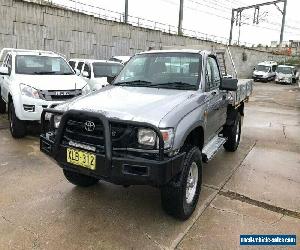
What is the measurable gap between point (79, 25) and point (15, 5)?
11.9 ft

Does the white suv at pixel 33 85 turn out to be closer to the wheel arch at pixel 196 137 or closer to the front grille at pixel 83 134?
the front grille at pixel 83 134

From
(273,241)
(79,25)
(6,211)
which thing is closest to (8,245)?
(6,211)

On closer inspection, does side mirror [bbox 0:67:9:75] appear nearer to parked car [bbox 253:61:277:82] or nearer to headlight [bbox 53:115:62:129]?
headlight [bbox 53:115:62:129]

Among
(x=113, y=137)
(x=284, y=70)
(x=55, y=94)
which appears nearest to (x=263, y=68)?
(x=284, y=70)

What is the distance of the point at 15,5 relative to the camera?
43.9 feet

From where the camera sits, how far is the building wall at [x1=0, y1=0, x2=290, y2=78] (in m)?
13.4

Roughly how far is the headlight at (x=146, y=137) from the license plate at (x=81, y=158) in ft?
1.68

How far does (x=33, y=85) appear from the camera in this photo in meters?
6.52

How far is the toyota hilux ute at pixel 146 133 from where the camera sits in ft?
9.99

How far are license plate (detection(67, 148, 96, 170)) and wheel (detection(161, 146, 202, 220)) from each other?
2.64 ft

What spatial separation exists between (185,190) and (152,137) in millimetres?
771

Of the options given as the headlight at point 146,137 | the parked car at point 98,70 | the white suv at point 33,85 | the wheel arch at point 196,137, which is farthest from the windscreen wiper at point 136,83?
the parked car at point 98,70

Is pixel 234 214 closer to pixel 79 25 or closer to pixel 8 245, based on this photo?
pixel 8 245

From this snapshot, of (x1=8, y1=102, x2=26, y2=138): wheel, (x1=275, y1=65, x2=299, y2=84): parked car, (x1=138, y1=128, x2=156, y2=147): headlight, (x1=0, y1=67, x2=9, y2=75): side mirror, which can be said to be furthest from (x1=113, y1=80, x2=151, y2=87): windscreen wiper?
(x1=275, y1=65, x2=299, y2=84): parked car
